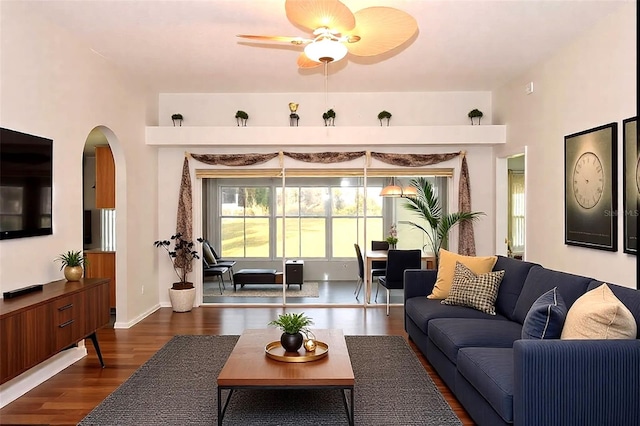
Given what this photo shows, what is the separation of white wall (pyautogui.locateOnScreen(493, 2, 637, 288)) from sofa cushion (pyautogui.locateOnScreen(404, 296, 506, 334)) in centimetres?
112

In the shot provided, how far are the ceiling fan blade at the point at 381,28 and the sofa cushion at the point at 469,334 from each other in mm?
Answer: 2094

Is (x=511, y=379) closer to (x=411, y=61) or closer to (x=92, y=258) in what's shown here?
(x=411, y=61)

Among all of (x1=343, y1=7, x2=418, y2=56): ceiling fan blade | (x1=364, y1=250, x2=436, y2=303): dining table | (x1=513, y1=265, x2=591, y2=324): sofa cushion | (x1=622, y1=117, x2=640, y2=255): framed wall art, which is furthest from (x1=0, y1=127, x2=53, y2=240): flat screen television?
(x1=622, y1=117, x2=640, y2=255): framed wall art

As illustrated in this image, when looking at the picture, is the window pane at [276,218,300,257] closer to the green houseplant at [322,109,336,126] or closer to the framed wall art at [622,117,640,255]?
the green houseplant at [322,109,336,126]

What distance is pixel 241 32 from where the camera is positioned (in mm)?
4531

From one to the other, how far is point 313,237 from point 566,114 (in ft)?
18.4

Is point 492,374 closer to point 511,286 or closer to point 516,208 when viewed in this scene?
point 511,286

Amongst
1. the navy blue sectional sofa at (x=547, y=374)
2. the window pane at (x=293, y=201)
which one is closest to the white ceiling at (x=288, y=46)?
the navy blue sectional sofa at (x=547, y=374)

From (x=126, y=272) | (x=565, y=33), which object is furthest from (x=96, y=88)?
(x=565, y=33)

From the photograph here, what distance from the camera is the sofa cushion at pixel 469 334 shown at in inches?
134

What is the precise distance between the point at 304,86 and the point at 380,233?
3.77 m

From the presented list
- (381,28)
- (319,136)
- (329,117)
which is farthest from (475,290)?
(329,117)

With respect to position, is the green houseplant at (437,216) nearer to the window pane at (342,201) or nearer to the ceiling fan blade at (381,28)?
the window pane at (342,201)

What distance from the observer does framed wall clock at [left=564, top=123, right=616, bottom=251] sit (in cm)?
405
